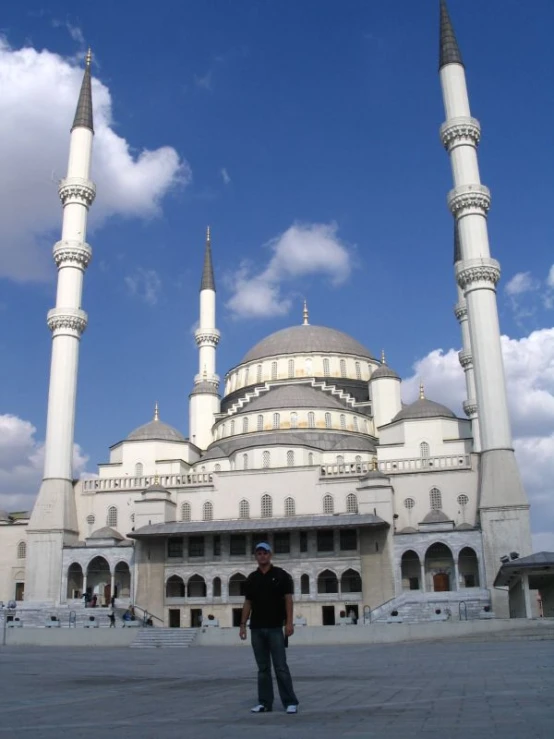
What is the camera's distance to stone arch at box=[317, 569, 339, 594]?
3669 centimetres

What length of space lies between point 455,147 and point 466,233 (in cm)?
475

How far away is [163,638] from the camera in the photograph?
23641 mm

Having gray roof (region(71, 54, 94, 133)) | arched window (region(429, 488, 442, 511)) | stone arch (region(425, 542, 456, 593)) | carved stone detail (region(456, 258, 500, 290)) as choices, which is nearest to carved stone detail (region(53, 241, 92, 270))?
gray roof (region(71, 54, 94, 133))

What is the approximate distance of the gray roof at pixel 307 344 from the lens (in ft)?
176

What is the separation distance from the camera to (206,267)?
58812mm

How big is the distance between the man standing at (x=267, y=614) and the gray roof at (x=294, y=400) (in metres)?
38.3

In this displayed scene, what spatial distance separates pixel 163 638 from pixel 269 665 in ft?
60.7

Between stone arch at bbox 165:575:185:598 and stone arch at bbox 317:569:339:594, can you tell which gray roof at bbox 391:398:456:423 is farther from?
stone arch at bbox 165:575:185:598

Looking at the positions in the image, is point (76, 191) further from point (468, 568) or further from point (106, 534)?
point (468, 568)

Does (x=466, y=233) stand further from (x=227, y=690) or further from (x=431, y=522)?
(x=227, y=690)

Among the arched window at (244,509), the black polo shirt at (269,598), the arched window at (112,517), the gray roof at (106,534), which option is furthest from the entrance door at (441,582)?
the black polo shirt at (269,598)

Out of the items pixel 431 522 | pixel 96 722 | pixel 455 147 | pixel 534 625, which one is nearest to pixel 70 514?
pixel 431 522

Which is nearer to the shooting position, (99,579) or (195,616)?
(195,616)

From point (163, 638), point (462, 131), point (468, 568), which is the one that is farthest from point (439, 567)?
point (462, 131)
